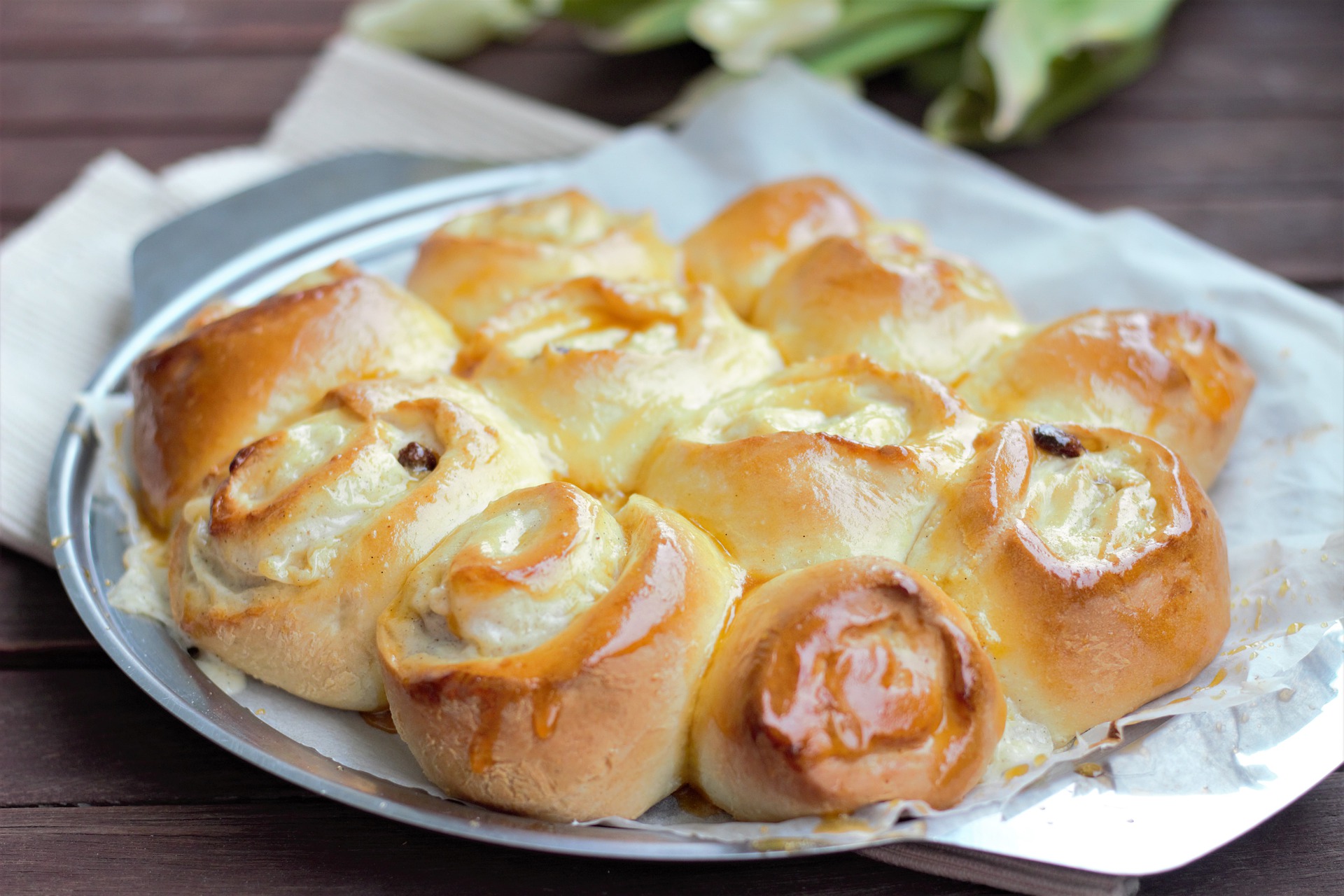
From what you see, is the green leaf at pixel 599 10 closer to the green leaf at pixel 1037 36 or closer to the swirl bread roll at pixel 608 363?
the green leaf at pixel 1037 36

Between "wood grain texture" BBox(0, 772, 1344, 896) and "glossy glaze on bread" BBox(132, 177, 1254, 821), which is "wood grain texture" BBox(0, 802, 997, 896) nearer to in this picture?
"wood grain texture" BBox(0, 772, 1344, 896)

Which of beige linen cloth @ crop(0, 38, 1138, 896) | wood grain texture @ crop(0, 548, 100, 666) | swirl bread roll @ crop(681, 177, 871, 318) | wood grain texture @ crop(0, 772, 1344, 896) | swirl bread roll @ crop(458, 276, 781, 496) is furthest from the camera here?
swirl bread roll @ crop(681, 177, 871, 318)

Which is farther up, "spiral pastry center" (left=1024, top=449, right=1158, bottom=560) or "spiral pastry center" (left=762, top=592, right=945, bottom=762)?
"spiral pastry center" (left=762, top=592, right=945, bottom=762)

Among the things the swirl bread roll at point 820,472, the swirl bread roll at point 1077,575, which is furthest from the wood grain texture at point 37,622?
the swirl bread roll at point 1077,575

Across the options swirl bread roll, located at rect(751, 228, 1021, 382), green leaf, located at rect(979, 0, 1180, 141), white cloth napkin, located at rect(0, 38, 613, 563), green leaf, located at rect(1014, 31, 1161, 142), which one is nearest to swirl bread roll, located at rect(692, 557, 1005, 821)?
swirl bread roll, located at rect(751, 228, 1021, 382)

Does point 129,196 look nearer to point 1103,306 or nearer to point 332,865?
point 332,865

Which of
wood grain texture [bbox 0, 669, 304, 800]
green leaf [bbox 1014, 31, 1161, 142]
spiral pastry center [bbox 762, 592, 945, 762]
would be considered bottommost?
green leaf [bbox 1014, 31, 1161, 142]

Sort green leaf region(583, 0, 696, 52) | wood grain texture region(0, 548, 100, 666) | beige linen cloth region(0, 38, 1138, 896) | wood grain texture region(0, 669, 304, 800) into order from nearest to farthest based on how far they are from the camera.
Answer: wood grain texture region(0, 669, 304, 800) → wood grain texture region(0, 548, 100, 666) → beige linen cloth region(0, 38, 1138, 896) → green leaf region(583, 0, 696, 52)
